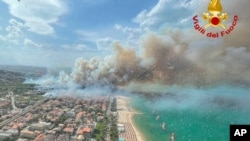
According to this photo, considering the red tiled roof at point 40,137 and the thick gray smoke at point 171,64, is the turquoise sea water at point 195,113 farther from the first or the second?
the red tiled roof at point 40,137

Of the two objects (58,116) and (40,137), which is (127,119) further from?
(40,137)

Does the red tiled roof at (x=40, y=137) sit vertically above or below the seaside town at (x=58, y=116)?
below

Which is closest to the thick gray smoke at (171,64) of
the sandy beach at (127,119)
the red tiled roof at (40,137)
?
the sandy beach at (127,119)

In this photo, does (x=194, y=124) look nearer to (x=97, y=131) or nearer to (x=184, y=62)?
(x=184, y=62)

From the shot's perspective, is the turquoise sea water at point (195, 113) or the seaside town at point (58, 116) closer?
the seaside town at point (58, 116)

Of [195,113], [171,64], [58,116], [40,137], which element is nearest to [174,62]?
[171,64]

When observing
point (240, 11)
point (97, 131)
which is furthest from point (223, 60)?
point (97, 131)

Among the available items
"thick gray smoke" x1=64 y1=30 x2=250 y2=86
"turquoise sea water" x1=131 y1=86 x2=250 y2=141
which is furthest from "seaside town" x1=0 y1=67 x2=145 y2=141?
"thick gray smoke" x1=64 y1=30 x2=250 y2=86
